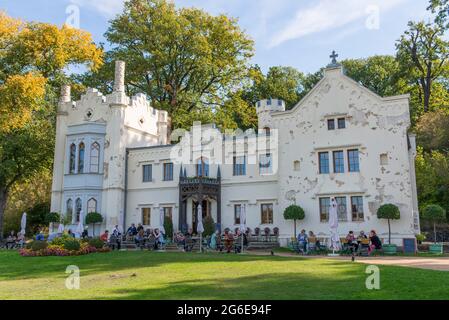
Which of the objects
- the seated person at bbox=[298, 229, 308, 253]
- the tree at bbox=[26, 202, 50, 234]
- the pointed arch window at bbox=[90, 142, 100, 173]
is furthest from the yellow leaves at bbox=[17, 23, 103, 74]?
the seated person at bbox=[298, 229, 308, 253]

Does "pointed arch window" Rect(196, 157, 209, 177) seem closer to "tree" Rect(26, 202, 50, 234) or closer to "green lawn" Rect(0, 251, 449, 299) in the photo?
"green lawn" Rect(0, 251, 449, 299)

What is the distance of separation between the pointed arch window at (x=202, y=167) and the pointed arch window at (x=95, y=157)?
7.88 metres

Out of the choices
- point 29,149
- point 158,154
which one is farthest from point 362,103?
point 29,149

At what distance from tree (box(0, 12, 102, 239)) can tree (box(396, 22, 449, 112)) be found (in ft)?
102

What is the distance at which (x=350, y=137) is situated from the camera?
26.2 meters

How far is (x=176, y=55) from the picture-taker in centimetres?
4322

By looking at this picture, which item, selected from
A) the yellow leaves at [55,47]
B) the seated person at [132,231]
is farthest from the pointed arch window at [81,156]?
the yellow leaves at [55,47]

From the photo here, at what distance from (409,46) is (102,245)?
121 ft

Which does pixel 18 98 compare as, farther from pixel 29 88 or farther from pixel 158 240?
pixel 158 240

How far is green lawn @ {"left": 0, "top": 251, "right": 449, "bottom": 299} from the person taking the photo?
1038cm

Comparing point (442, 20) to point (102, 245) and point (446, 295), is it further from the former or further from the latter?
point (102, 245)

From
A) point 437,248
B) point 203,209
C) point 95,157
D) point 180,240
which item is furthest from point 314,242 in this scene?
point 95,157

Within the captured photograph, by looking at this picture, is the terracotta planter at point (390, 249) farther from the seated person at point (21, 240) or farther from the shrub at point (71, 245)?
the seated person at point (21, 240)

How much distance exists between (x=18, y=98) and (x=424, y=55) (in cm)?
3838
